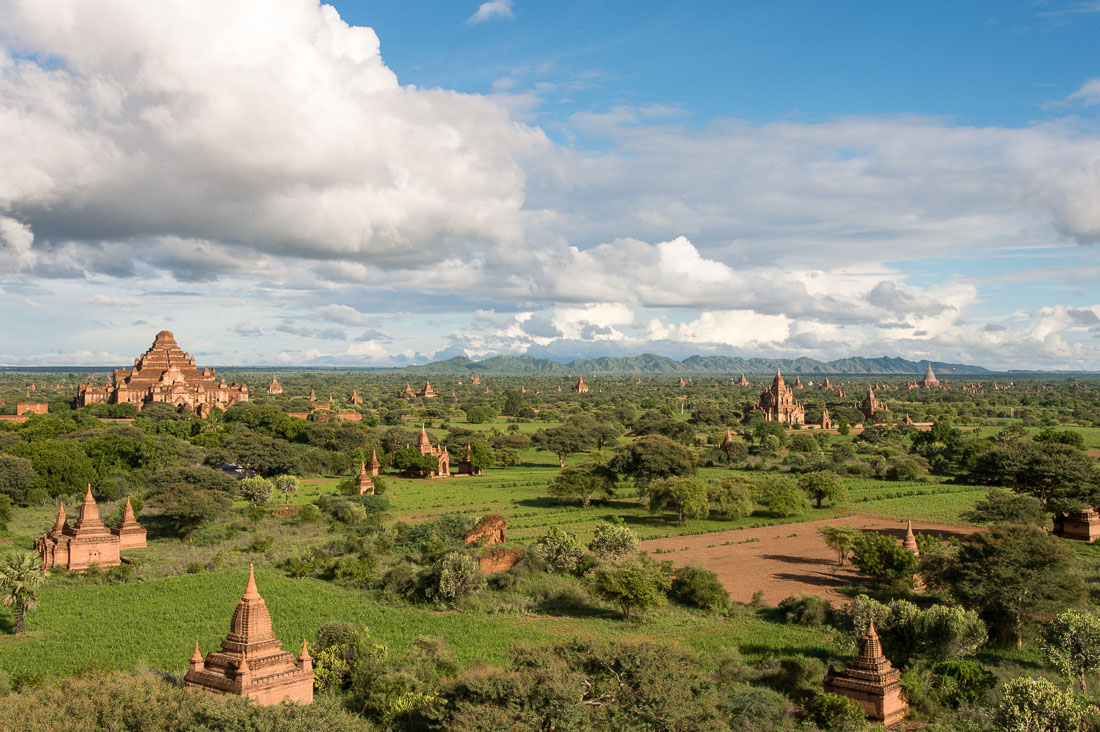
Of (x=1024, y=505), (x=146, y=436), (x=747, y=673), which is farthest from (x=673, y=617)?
(x=146, y=436)

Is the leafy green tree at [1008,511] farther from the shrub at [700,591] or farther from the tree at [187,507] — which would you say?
the tree at [187,507]

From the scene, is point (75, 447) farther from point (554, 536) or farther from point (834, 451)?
point (834, 451)

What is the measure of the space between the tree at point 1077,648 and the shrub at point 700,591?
10.3m

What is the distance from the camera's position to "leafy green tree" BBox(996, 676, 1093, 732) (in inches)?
605

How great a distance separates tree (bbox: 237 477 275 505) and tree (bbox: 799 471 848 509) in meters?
33.4

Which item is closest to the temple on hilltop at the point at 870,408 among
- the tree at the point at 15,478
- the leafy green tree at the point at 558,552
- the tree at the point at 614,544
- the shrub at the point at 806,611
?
the tree at the point at 614,544

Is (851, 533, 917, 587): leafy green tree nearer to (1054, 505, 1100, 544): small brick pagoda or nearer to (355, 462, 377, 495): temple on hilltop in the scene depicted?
(1054, 505, 1100, 544): small brick pagoda

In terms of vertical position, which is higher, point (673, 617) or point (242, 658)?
point (242, 658)

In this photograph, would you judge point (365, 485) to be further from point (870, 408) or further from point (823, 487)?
point (870, 408)

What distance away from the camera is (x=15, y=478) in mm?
46312

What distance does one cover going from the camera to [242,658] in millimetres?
17062

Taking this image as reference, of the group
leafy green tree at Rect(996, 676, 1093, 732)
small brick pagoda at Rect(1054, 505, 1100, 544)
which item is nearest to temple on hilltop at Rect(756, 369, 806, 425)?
small brick pagoda at Rect(1054, 505, 1100, 544)

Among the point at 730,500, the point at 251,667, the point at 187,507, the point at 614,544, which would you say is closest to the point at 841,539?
the point at 614,544

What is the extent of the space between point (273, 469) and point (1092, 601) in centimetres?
5107
